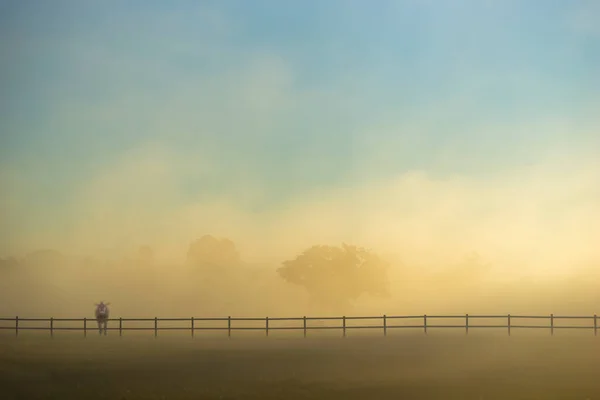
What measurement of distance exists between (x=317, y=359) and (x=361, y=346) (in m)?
9.01

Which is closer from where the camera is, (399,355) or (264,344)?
(399,355)

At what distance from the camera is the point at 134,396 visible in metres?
27.4

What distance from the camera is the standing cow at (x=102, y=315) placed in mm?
57750

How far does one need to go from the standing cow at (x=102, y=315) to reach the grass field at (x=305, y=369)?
535cm

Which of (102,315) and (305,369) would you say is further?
(102,315)

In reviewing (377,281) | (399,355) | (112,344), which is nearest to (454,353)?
(399,355)

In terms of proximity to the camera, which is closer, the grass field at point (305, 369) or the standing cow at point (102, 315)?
the grass field at point (305, 369)

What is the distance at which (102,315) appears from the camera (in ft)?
190

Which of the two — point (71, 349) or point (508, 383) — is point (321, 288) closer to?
point (71, 349)

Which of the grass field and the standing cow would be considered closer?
the grass field

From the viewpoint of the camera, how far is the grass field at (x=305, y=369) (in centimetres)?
2816

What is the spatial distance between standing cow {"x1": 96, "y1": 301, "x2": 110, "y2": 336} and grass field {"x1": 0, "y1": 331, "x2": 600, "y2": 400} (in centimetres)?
535

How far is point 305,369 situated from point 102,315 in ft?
88.4

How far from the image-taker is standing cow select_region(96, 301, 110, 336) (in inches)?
2274
